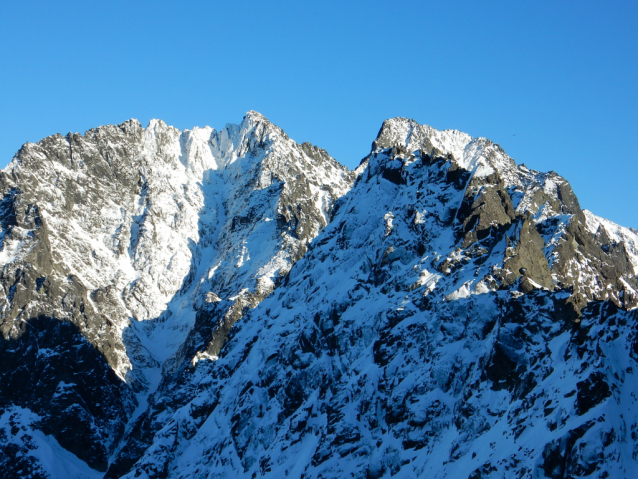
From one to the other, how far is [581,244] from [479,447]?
5530 centimetres

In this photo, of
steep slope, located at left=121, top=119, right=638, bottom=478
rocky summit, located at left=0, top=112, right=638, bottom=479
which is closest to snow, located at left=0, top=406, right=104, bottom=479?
rocky summit, located at left=0, top=112, right=638, bottom=479

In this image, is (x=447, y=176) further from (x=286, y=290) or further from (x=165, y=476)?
(x=165, y=476)

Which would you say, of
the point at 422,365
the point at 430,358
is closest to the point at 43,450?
the point at 422,365

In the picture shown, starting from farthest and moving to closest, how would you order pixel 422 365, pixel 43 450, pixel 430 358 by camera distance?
pixel 43 450, pixel 422 365, pixel 430 358

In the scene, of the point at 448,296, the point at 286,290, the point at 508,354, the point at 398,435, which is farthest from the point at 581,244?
the point at 286,290

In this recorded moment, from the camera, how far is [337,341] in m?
161

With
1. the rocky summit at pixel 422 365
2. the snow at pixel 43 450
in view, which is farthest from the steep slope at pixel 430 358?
the snow at pixel 43 450

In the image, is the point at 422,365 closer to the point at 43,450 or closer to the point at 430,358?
the point at 430,358

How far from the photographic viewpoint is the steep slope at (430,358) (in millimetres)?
104625

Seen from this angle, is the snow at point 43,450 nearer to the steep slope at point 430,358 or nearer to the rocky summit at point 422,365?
the rocky summit at point 422,365

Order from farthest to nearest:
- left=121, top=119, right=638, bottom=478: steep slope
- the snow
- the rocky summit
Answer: the snow → the rocky summit → left=121, top=119, right=638, bottom=478: steep slope

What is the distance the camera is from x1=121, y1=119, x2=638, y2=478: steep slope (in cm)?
10462

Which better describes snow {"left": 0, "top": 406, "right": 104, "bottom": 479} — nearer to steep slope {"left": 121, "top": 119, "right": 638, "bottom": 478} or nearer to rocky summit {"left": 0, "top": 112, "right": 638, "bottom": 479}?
rocky summit {"left": 0, "top": 112, "right": 638, "bottom": 479}

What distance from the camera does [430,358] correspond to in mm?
136500
